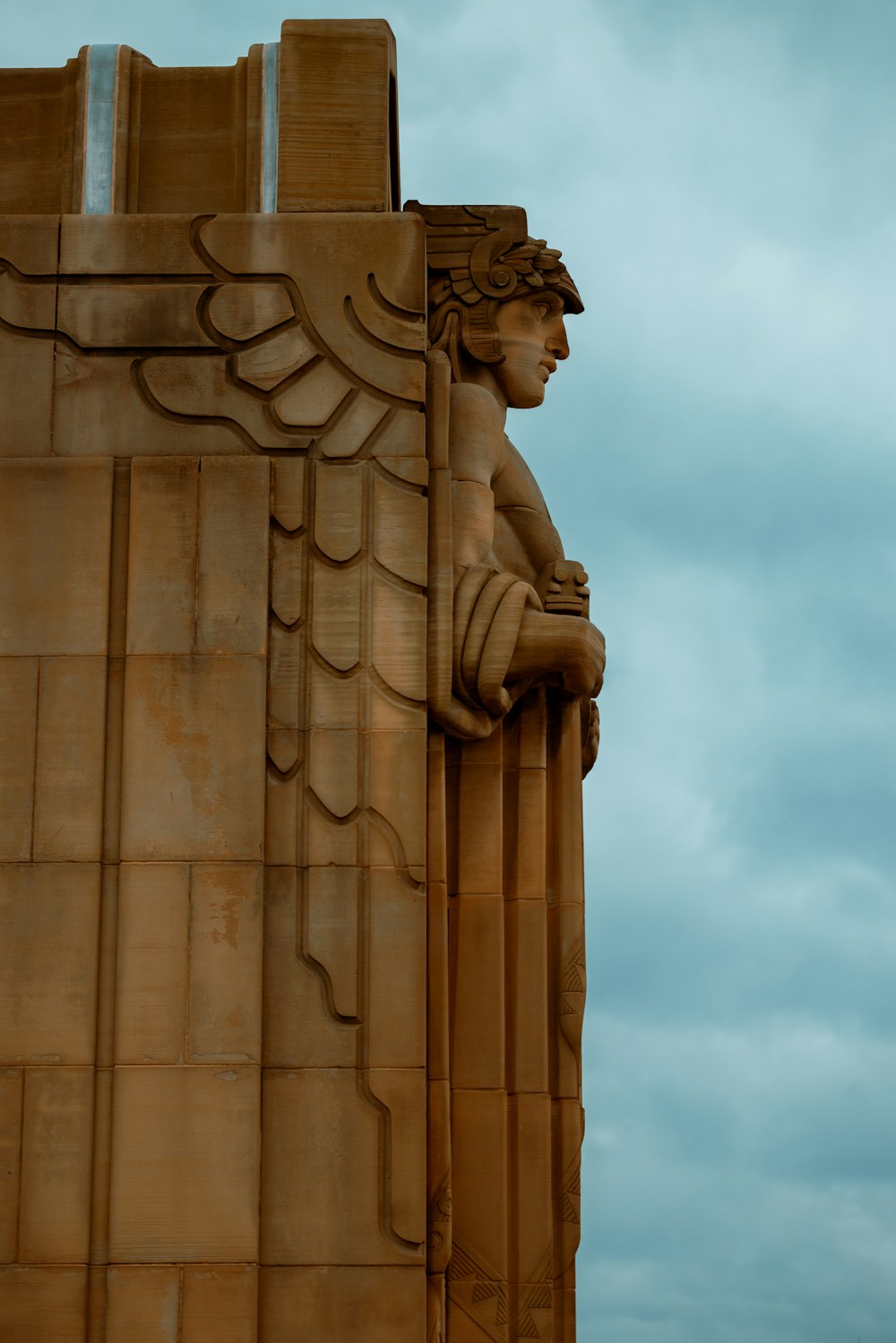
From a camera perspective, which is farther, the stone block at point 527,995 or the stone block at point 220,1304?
the stone block at point 527,995

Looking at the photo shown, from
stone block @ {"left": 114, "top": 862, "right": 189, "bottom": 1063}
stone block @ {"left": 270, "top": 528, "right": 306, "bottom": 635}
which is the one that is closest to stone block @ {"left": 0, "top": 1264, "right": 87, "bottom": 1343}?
stone block @ {"left": 114, "top": 862, "right": 189, "bottom": 1063}

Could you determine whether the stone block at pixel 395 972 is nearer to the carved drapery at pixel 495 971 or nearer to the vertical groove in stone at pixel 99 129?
the carved drapery at pixel 495 971

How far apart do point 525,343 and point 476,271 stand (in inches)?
27.2

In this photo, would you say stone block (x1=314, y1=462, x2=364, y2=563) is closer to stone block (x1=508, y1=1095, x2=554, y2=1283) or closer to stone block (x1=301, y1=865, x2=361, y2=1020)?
stone block (x1=301, y1=865, x2=361, y2=1020)

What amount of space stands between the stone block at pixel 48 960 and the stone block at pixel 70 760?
6.6 inches

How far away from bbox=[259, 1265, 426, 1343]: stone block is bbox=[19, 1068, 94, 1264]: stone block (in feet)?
4.20

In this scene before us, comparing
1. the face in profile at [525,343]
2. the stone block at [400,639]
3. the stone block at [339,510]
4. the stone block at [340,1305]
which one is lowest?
the stone block at [340,1305]

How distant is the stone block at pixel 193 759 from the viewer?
1522cm

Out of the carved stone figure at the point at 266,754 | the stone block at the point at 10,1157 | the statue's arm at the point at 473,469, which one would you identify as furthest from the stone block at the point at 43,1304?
the statue's arm at the point at 473,469

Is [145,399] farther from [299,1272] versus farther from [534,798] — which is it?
[299,1272]

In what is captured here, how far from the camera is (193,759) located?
15.4 meters

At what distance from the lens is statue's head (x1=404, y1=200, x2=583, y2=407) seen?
17734 mm

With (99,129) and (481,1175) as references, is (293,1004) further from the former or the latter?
(99,129)

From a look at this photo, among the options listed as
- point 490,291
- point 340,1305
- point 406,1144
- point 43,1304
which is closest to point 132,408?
point 490,291
